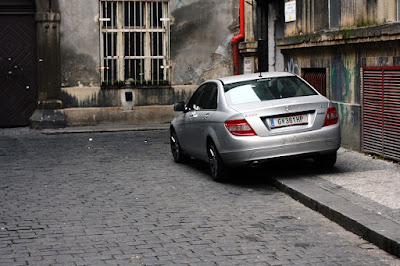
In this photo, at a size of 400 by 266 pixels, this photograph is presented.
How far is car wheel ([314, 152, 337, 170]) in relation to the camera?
10.5 metres

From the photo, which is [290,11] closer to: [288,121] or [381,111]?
[381,111]

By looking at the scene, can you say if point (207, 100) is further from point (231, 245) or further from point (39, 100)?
point (39, 100)

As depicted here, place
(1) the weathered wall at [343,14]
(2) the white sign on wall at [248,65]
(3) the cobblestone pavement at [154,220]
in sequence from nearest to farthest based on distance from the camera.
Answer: (3) the cobblestone pavement at [154,220] < (1) the weathered wall at [343,14] < (2) the white sign on wall at [248,65]

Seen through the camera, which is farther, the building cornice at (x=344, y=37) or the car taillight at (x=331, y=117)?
the building cornice at (x=344, y=37)

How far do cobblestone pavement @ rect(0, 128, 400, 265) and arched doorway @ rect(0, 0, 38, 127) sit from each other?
6.53 metres

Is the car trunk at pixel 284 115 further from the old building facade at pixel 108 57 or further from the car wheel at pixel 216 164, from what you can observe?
the old building facade at pixel 108 57

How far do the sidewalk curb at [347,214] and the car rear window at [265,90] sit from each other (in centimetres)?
132

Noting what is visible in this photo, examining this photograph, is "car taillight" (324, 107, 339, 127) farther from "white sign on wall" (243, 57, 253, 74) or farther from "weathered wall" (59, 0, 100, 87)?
"weathered wall" (59, 0, 100, 87)

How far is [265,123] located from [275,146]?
13.1 inches

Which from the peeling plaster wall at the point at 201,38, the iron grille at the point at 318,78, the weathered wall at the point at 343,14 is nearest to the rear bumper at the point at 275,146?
the weathered wall at the point at 343,14

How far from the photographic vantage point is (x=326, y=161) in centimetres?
1062

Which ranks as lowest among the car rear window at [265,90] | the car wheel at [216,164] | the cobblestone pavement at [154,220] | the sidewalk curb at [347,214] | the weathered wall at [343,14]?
the cobblestone pavement at [154,220]

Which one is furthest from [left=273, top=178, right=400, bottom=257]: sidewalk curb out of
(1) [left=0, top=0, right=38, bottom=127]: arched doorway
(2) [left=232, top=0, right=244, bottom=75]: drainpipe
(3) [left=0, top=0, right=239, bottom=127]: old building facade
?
(1) [left=0, top=0, right=38, bottom=127]: arched doorway

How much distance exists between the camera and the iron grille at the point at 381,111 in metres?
11.0
